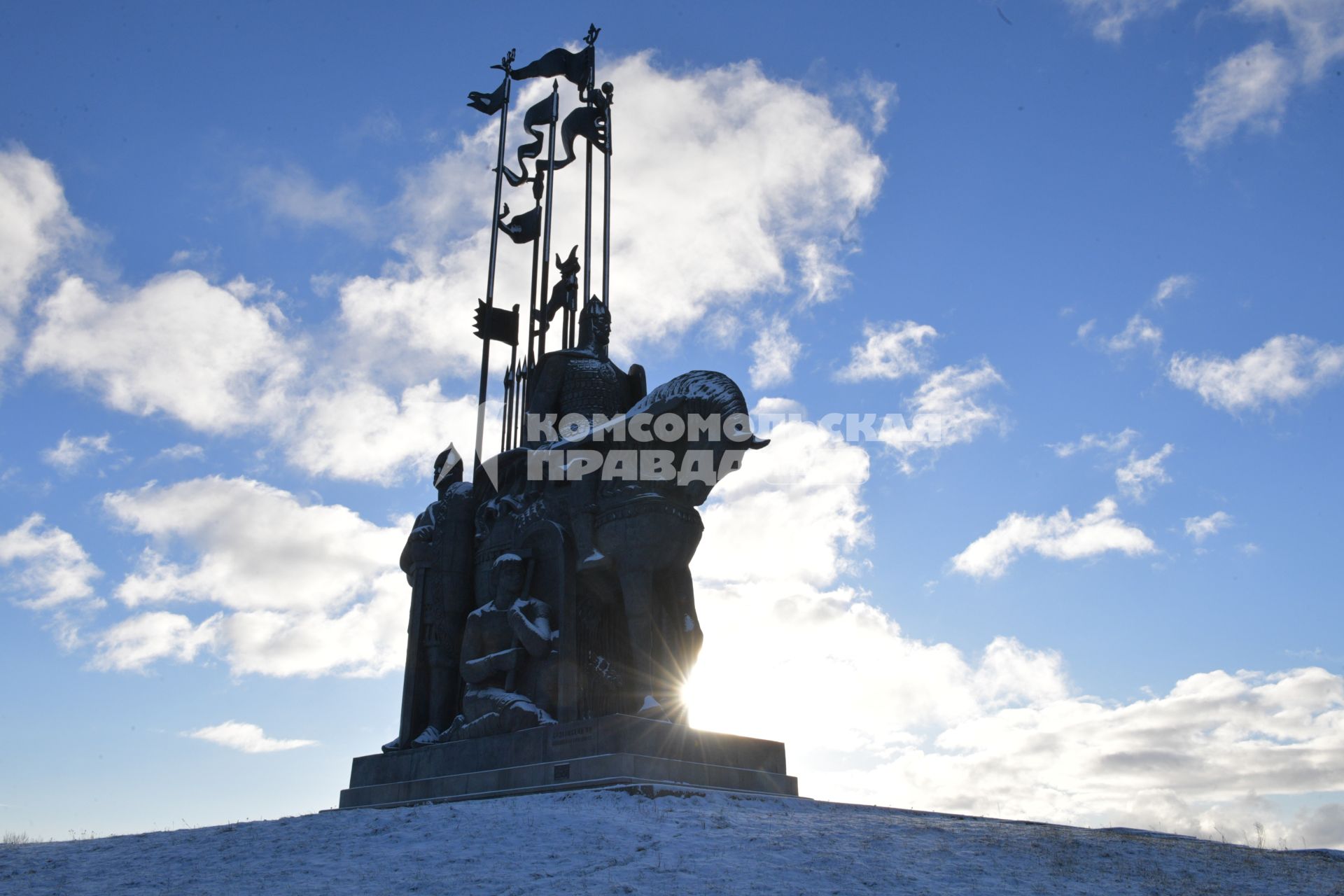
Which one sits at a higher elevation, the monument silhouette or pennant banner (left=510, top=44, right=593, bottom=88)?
pennant banner (left=510, top=44, right=593, bottom=88)

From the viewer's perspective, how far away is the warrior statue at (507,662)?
12.6m

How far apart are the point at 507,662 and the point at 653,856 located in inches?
216

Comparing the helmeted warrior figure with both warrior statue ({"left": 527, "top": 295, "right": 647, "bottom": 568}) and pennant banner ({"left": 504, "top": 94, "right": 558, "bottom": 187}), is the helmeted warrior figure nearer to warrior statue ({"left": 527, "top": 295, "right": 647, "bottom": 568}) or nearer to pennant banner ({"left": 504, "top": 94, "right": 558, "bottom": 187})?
warrior statue ({"left": 527, "top": 295, "right": 647, "bottom": 568})

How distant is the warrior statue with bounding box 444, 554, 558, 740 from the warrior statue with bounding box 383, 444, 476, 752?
3.02ft

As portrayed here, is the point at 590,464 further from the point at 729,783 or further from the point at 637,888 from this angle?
the point at 637,888

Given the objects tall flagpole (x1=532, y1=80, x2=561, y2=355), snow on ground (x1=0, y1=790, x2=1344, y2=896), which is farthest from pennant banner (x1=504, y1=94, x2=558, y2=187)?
snow on ground (x1=0, y1=790, x2=1344, y2=896)

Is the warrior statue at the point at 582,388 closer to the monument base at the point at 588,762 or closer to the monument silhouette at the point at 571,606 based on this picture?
the monument silhouette at the point at 571,606

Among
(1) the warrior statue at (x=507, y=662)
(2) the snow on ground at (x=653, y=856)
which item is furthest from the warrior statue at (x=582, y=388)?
(2) the snow on ground at (x=653, y=856)

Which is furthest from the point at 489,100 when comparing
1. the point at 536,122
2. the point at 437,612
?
the point at 437,612

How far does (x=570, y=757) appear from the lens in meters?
11.4

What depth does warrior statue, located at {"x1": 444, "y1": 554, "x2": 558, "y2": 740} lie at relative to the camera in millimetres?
12609

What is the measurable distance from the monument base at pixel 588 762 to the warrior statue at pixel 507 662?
0.94 feet

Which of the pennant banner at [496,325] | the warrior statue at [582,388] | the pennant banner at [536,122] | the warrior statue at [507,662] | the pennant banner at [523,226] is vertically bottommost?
the warrior statue at [507,662]

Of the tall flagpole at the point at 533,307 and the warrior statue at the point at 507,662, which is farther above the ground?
the tall flagpole at the point at 533,307
